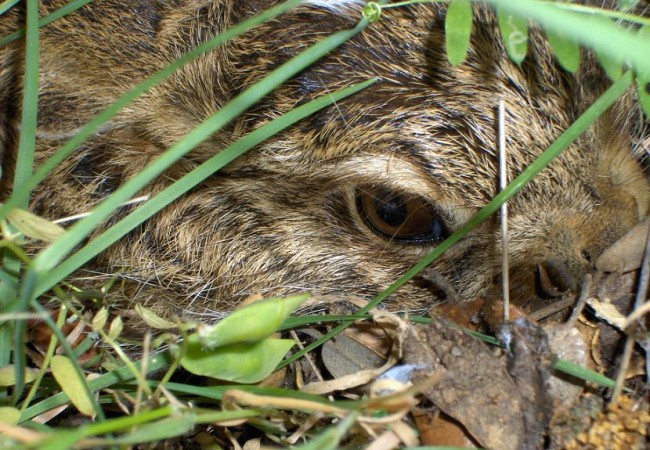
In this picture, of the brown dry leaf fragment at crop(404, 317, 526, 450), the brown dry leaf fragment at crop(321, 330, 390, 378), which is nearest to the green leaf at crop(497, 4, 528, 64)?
the brown dry leaf fragment at crop(404, 317, 526, 450)

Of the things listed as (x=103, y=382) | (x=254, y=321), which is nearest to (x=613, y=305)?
(x=254, y=321)

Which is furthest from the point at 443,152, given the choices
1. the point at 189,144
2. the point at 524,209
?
the point at 189,144

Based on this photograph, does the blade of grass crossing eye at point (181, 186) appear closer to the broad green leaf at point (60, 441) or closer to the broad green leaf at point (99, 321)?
the broad green leaf at point (99, 321)

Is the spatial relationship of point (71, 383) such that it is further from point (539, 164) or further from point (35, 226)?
point (539, 164)

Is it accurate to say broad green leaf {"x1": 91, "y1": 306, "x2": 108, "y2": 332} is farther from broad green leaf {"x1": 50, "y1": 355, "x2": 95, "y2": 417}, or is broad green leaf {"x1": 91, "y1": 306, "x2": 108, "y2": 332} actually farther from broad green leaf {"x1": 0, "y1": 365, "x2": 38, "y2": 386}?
broad green leaf {"x1": 0, "y1": 365, "x2": 38, "y2": 386}

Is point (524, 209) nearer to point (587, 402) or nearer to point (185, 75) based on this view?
point (587, 402)
